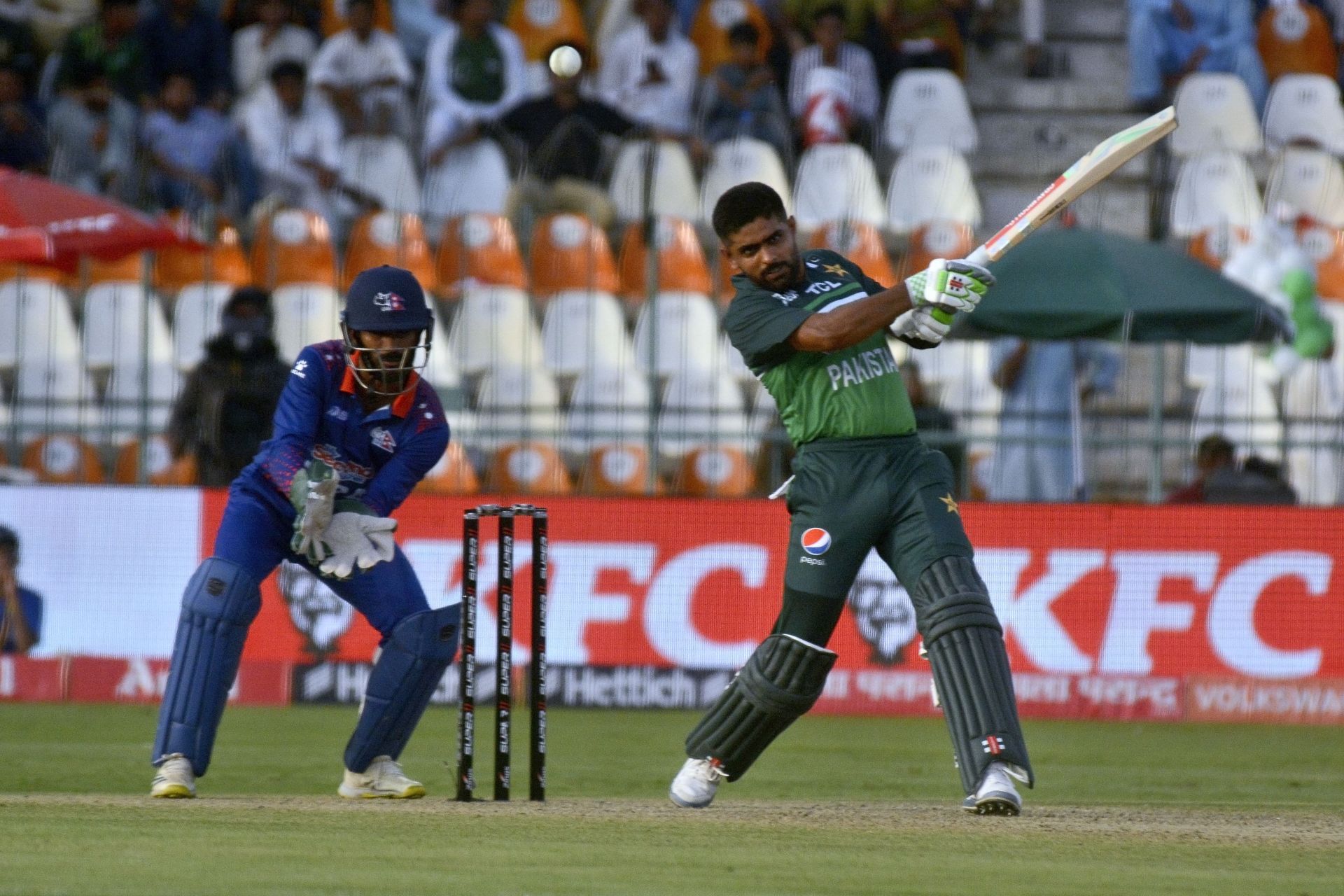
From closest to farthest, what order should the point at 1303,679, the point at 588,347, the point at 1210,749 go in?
the point at 1210,749 → the point at 1303,679 → the point at 588,347

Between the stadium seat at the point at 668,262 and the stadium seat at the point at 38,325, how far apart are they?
12.4 feet

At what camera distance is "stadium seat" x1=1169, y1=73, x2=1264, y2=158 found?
15.5 meters

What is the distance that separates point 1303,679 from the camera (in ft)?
36.9

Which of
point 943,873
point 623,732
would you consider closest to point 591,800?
point 943,873

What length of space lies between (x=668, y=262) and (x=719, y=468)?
2293 millimetres

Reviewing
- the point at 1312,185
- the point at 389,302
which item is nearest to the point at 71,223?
the point at 389,302

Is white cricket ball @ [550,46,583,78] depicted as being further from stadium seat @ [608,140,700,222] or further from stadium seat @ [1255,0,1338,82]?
stadium seat @ [1255,0,1338,82]

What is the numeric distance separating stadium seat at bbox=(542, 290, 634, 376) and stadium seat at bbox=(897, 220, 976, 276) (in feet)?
6.38

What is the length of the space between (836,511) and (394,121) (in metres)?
9.67

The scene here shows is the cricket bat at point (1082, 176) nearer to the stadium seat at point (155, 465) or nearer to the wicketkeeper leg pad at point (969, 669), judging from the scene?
the wicketkeeper leg pad at point (969, 669)

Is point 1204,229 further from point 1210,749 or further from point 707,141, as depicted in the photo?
point 1210,749

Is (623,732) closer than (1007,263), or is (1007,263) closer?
(623,732)

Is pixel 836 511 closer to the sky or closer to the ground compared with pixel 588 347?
closer to the ground

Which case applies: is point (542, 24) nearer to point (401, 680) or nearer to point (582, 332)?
point (582, 332)
